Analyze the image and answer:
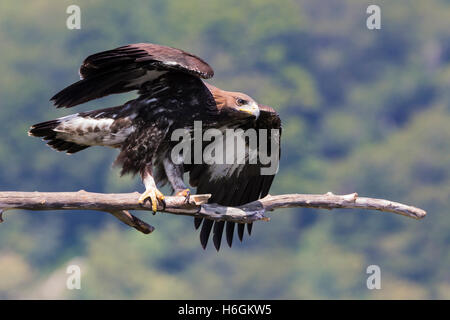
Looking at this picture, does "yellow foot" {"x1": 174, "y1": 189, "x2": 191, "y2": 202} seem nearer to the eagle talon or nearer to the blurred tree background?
the eagle talon

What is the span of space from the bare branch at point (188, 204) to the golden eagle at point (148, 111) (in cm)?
24

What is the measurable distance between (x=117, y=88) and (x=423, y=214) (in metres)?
3.04

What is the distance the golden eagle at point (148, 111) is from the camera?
764cm

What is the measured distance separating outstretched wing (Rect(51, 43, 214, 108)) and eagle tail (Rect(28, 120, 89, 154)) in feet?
1.63

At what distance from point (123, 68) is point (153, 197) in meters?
1.24

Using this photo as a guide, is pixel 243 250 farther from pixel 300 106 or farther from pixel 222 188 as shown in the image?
pixel 222 188

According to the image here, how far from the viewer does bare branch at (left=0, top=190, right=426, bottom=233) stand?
6949 mm

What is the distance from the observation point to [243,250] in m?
57.3

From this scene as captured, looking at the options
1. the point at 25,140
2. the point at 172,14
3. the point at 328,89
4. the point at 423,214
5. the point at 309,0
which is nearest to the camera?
the point at 423,214

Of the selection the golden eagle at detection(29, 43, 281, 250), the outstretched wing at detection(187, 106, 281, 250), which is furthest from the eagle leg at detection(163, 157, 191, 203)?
the outstretched wing at detection(187, 106, 281, 250)

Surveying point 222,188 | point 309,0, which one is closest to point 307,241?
point 309,0

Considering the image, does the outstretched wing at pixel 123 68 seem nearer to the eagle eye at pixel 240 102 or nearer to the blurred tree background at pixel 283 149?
the eagle eye at pixel 240 102

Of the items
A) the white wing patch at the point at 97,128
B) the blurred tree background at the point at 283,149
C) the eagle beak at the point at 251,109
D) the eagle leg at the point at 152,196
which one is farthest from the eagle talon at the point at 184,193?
the blurred tree background at the point at 283,149

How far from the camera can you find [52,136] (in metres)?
8.35
